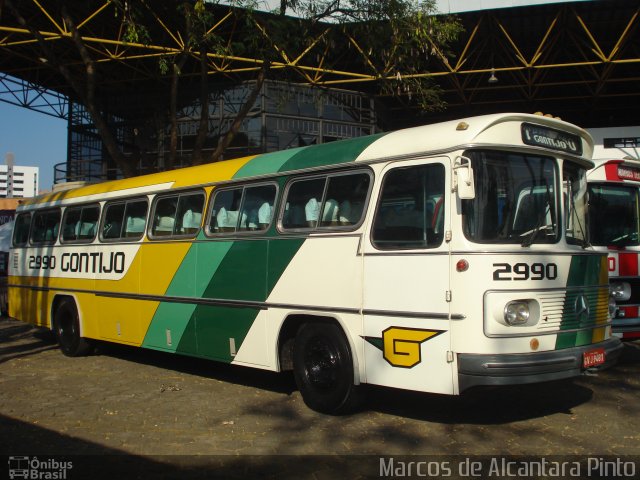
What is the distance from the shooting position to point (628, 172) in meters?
9.30

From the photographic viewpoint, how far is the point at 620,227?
9117 millimetres

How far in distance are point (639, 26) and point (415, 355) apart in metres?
17.1

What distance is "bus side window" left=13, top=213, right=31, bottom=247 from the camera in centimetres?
1184

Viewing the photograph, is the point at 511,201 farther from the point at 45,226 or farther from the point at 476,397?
the point at 45,226

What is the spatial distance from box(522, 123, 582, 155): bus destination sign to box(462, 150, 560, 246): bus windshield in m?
0.14

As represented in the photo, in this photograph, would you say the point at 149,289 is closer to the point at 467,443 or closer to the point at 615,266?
the point at 467,443

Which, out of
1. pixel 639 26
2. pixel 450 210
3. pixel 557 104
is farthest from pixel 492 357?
pixel 557 104

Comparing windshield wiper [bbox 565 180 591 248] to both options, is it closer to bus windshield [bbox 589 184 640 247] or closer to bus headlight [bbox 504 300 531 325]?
bus headlight [bbox 504 300 531 325]

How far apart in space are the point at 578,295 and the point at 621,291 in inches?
139

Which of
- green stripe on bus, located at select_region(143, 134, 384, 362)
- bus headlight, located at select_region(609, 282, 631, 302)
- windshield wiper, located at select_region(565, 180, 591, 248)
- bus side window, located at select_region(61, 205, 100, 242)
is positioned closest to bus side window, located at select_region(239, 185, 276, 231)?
green stripe on bus, located at select_region(143, 134, 384, 362)

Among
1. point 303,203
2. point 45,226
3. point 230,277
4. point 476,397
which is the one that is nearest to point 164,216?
point 230,277

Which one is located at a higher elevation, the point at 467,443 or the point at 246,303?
the point at 246,303

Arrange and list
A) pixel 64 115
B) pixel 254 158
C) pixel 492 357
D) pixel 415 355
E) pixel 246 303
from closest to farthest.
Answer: pixel 492 357, pixel 415 355, pixel 246 303, pixel 254 158, pixel 64 115

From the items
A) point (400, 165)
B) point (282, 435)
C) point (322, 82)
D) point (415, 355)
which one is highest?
point (322, 82)
